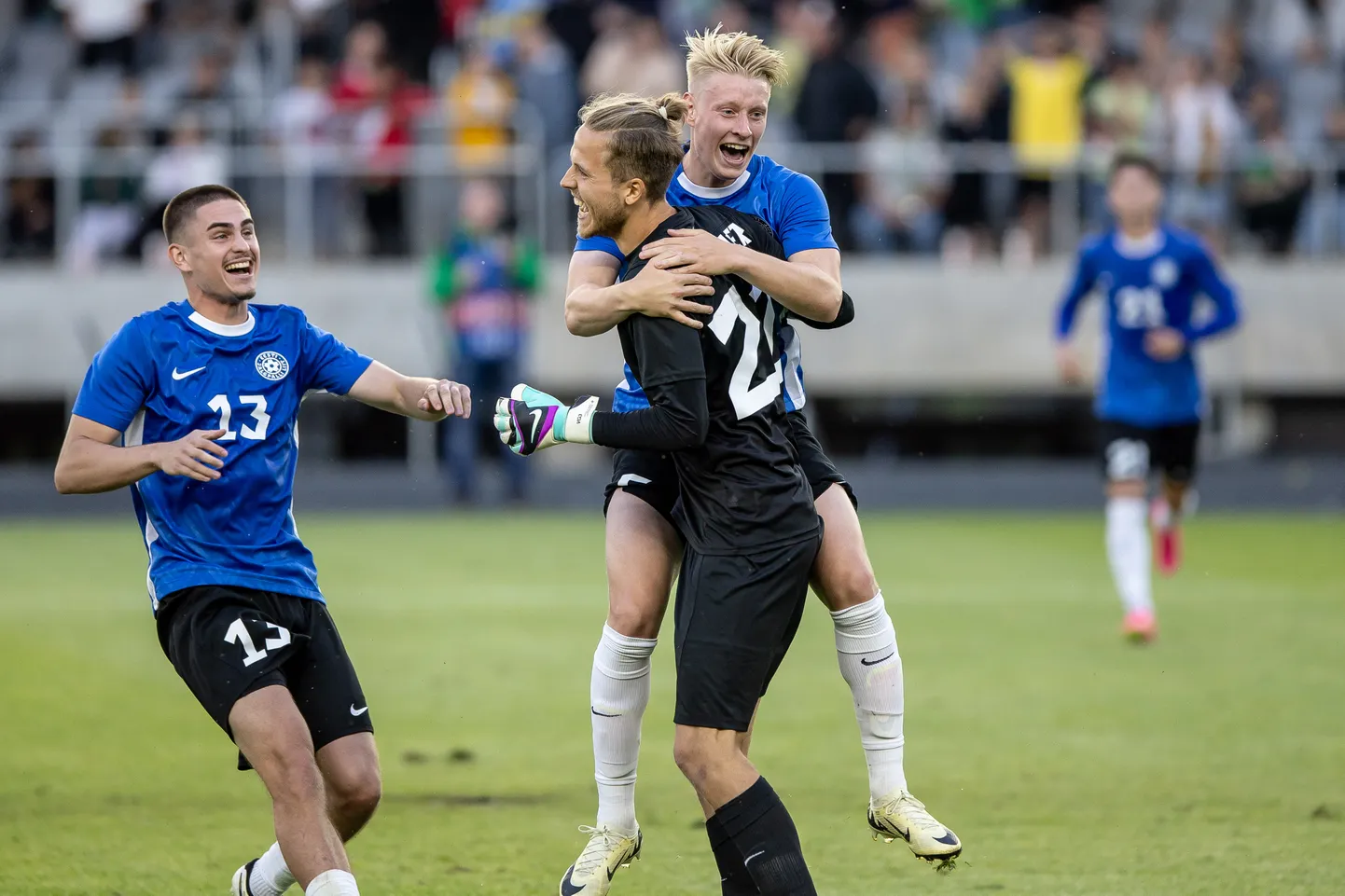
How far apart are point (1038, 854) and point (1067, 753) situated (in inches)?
66.9

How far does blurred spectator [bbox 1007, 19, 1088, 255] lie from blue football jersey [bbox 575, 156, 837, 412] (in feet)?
48.5

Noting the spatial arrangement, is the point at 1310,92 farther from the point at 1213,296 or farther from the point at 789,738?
the point at 789,738

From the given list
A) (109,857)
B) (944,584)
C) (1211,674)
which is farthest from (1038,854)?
(944,584)

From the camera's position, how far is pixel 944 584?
43.3 feet

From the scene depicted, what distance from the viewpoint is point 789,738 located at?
8.05m

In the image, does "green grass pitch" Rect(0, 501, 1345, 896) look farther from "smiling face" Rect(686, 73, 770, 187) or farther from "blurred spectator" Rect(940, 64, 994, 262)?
"blurred spectator" Rect(940, 64, 994, 262)

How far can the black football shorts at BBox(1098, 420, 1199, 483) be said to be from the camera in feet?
35.9

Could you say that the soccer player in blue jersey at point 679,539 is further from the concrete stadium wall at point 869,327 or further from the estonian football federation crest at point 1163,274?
the concrete stadium wall at point 869,327

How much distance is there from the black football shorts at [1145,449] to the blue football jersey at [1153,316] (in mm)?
49

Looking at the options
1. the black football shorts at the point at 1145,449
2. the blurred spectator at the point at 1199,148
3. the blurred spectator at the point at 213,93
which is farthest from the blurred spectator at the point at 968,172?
the black football shorts at the point at 1145,449

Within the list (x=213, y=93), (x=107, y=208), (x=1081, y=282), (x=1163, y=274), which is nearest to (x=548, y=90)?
(x=213, y=93)

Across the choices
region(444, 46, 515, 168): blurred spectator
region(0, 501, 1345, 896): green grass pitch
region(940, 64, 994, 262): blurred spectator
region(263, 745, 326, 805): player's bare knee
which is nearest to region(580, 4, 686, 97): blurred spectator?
region(444, 46, 515, 168): blurred spectator

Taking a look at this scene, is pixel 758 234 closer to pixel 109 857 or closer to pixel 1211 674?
pixel 109 857

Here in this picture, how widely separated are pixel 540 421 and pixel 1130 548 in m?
6.49
